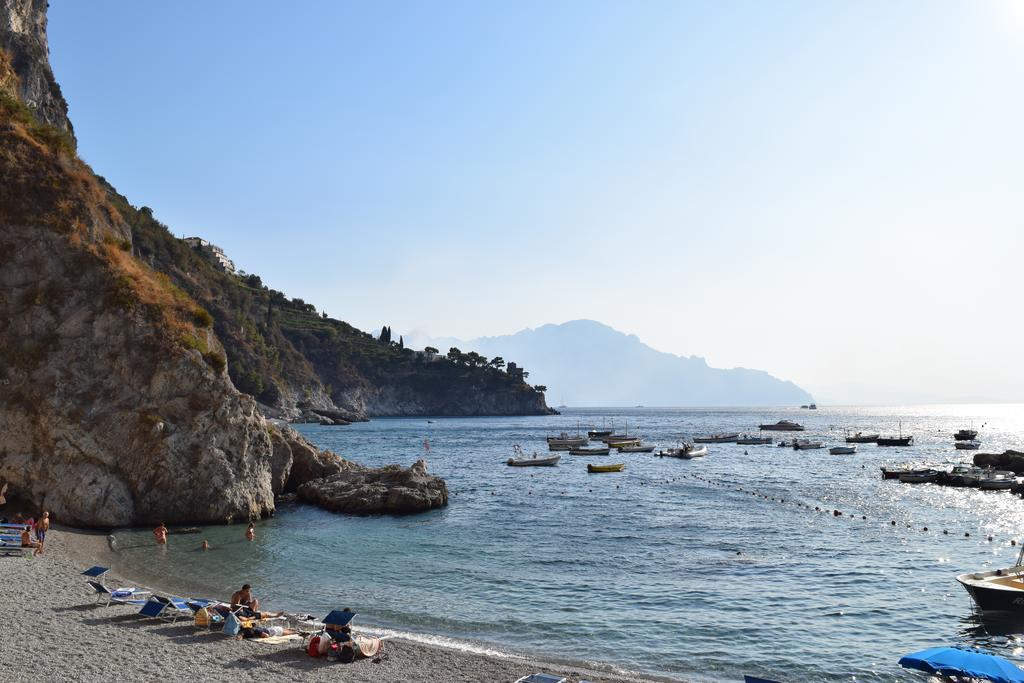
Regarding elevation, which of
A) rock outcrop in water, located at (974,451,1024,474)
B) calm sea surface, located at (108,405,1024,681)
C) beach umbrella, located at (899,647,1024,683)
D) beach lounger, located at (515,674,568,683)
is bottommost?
calm sea surface, located at (108,405,1024,681)

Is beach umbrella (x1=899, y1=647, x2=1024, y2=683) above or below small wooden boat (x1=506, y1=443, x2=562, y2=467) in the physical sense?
above

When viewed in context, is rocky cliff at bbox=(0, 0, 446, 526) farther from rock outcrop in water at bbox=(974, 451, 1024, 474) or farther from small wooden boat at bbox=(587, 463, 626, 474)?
rock outcrop in water at bbox=(974, 451, 1024, 474)

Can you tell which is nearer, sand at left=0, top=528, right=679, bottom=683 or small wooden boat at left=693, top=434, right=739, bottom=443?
sand at left=0, top=528, right=679, bottom=683

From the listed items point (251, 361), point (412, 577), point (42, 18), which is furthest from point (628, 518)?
point (251, 361)

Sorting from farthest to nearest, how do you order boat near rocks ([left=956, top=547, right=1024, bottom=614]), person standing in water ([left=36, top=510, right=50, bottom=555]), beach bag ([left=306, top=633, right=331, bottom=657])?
1. person standing in water ([left=36, top=510, right=50, bottom=555])
2. boat near rocks ([left=956, top=547, right=1024, bottom=614])
3. beach bag ([left=306, top=633, right=331, bottom=657])

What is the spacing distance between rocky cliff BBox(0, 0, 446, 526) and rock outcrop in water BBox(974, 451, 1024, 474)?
7733 centimetres

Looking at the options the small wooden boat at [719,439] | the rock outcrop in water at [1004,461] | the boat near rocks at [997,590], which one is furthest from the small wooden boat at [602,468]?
the boat near rocks at [997,590]

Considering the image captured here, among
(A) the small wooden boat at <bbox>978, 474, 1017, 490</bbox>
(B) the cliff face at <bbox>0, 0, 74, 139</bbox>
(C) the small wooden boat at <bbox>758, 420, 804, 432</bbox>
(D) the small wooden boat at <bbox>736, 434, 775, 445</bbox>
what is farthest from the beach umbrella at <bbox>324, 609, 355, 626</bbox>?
(C) the small wooden boat at <bbox>758, 420, 804, 432</bbox>

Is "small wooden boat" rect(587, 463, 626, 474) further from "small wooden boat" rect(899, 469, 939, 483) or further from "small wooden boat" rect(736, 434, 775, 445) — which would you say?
"small wooden boat" rect(736, 434, 775, 445)

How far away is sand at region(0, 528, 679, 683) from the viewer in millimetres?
16031

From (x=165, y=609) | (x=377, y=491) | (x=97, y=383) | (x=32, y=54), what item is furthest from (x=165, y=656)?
(x=32, y=54)

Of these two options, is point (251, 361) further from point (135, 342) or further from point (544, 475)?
point (135, 342)

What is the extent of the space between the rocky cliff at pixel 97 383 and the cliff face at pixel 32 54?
33.7m

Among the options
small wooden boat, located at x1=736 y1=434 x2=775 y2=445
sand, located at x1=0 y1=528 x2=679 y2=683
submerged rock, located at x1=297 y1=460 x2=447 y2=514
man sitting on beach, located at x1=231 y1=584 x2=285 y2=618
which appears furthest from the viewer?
small wooden boat, located at x1=736 y1=434 x2=775 y2=445
